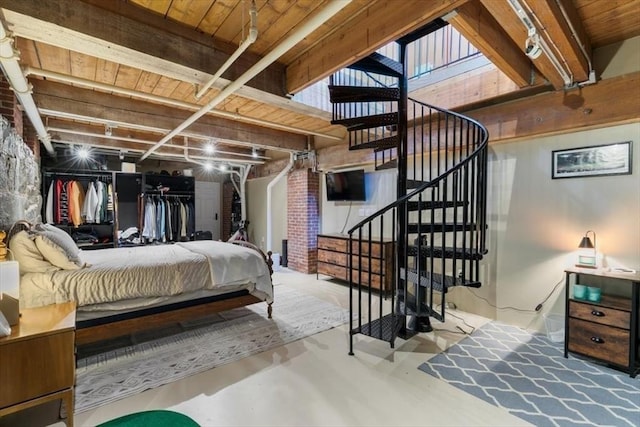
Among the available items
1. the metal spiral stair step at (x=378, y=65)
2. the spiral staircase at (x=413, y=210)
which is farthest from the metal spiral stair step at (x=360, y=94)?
the metal spiral stair step at (x=378, y=65)

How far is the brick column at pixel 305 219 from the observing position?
18.8 ft

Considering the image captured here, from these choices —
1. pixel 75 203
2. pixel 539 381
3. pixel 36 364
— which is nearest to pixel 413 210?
pixel 539 381

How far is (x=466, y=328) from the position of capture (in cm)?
321

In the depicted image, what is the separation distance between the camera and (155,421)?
1478mm

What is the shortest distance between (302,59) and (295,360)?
2660mm

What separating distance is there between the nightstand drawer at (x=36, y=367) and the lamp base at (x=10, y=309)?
25 centimetres

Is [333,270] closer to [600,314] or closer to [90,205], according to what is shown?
[600,314]

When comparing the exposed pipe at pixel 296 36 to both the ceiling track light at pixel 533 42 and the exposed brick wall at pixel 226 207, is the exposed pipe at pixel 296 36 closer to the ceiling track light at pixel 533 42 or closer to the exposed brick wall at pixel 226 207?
the ceiling track light at pixel 533 42

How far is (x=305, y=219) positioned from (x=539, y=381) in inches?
164

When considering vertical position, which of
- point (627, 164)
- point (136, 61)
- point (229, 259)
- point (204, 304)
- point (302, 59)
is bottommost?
point (204, 304)

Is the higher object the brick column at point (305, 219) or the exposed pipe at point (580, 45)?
the exposed pipe at point (580, 45)

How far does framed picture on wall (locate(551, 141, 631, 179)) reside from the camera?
263 cm

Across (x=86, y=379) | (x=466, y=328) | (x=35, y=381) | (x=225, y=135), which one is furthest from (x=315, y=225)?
(x=35, y=381)

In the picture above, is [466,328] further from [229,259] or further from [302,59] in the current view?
[302,59]
